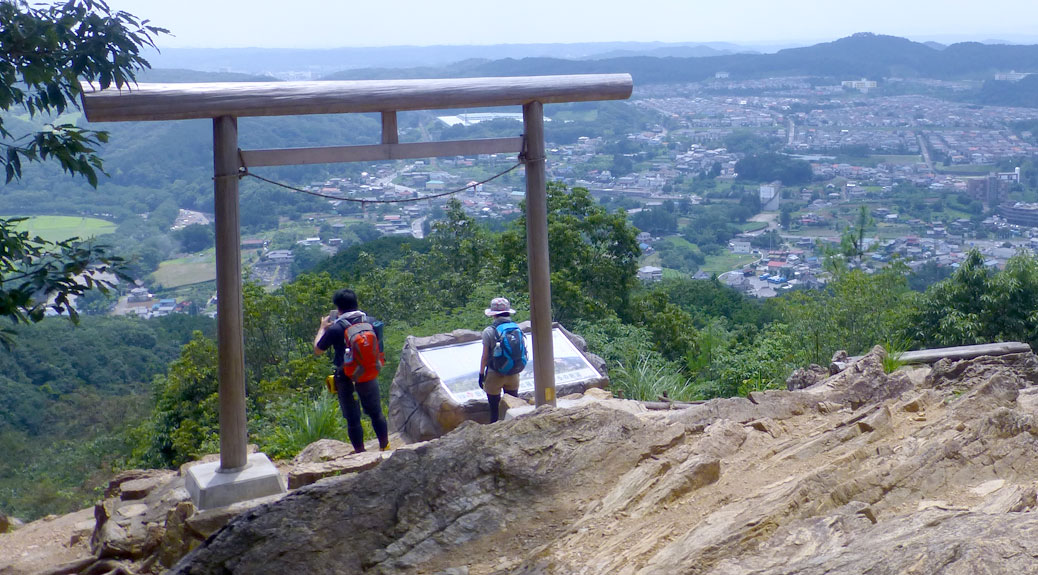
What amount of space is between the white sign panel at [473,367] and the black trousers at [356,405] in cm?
85

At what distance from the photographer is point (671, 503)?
11.4 feet

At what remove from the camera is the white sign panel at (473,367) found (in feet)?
22.1

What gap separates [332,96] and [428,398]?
2.84 meters

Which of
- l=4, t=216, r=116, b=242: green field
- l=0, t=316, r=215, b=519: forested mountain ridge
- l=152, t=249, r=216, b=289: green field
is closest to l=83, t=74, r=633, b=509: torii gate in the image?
l=0, t=316, r=215, b=519: forested mountain ridge

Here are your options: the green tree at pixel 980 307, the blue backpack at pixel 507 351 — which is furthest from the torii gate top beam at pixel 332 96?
the green tree at pixel 980 307

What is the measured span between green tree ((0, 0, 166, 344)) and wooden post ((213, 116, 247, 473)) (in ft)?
2.55

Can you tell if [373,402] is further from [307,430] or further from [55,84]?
[55,84]

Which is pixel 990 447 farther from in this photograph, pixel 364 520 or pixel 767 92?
pixel 767 92

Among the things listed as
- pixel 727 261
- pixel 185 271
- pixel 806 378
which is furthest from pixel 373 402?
pixel 727 261

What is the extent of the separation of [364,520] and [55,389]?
24.0 m

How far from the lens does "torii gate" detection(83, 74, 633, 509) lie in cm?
453

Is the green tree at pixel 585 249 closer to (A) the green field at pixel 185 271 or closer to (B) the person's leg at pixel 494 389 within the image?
(B) the person's leg at pixel 494 389

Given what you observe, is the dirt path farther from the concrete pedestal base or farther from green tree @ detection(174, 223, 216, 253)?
green tree @ detection(174, 223, 216, 253)

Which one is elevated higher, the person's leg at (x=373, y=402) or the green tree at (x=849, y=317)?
the person's leg at (x=373, y=402)
